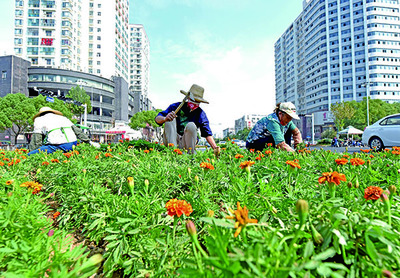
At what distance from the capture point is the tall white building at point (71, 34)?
39344 mm

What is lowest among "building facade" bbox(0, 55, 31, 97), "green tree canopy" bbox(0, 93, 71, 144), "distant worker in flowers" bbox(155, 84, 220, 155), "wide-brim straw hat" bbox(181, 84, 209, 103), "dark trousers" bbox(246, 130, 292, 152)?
"dark trousers" bbox(246, 130, 292, 152)

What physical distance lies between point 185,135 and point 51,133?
268 cm

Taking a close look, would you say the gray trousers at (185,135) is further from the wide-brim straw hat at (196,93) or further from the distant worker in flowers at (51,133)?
the distant worker in flowers at (51,133)

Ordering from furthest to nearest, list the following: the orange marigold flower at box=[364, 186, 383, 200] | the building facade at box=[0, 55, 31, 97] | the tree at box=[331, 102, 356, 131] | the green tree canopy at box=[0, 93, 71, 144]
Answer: the tree at box=[331, 102, 356, 131] → the building facade at box=[0, 55, 31, 97] → the green tree canopy at box=[0, 93, 71, 144] → the orange marigold flower at box=[364, 186, 383, 200]

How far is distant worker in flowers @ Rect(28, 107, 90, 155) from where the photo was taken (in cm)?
394

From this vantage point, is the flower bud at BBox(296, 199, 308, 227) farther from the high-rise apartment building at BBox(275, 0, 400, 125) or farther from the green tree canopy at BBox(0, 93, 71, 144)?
the high-rise apartment building at BBox(275, 0, 400, 125)

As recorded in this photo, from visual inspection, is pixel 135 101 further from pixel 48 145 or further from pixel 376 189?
pixel 376 189

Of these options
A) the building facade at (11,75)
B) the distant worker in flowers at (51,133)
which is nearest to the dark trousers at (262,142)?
the distant worker in flowers at (51,133)

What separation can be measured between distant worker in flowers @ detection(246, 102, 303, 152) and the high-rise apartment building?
192 feet

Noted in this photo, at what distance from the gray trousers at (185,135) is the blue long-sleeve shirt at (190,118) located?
18 cm

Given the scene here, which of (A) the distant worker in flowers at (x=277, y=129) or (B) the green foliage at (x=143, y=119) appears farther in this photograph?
A: (B) the green foliage at (x=143, y=119)

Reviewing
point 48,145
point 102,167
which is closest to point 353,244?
point 102,167

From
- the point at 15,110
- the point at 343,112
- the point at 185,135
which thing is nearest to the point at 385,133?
the point at 185,135

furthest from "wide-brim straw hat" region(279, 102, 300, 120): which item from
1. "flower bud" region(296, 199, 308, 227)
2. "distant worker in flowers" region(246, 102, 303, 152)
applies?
"flower bud" region(296, 199, 308, 227)
